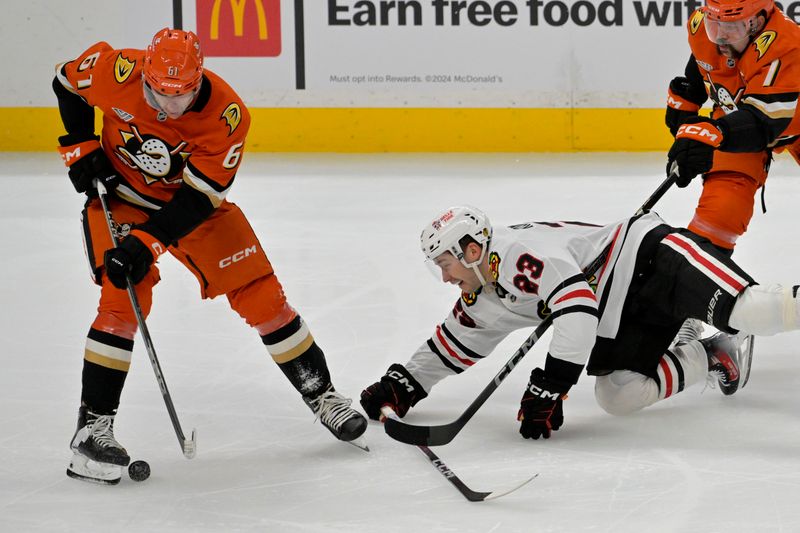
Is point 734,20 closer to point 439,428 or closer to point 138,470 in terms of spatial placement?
point 439,428

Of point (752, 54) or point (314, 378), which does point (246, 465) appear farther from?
point (752, 54)

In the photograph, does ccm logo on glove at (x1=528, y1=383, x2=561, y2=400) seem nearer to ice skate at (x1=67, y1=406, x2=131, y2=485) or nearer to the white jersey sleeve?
the white jersey sleeve

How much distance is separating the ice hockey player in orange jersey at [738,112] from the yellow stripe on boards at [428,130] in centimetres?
380

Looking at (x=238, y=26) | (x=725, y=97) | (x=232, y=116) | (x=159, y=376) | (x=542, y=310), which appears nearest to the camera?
(x=159, y=376)

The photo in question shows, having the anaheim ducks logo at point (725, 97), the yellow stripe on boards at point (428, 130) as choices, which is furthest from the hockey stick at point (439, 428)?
the yellow stripe on boards at point (428, 130)

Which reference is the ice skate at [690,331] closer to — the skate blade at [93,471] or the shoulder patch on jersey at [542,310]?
the shoulder patch on jersey at [542,310]

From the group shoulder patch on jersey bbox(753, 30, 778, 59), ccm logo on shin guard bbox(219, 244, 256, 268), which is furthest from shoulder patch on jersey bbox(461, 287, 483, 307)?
shoulder patch on jersey bbox(753, 30, 778, 59)

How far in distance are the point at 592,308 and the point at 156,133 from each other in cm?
104

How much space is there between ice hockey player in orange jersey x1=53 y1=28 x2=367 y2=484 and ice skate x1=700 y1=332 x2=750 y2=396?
35.7 inches

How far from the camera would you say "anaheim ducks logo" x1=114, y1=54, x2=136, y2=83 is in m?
2.74

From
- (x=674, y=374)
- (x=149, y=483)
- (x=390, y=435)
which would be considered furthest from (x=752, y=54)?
(x=149, y=483)

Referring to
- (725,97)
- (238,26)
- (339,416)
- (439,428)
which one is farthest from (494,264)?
(238,26)

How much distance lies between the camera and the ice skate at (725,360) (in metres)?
2.98

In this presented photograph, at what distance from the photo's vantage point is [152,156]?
273 cm
